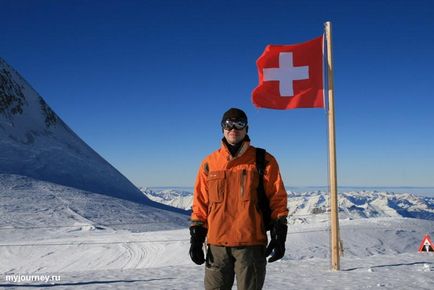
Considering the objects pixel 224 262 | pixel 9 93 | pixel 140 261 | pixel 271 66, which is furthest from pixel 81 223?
pixel 9 93

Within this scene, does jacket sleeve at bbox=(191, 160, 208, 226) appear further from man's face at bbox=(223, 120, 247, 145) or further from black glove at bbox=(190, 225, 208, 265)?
man's face at bbox=(223, 120, 247, 145)

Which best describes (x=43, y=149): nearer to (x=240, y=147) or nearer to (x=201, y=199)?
(x=201, y=199)

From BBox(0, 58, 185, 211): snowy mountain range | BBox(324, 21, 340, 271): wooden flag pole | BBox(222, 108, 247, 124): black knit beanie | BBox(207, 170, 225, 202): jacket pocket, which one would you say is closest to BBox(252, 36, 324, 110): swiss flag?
BBox(324, 21, 340, 271): wooden flag pole

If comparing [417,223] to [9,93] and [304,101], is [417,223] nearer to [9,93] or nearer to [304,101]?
[304,101]

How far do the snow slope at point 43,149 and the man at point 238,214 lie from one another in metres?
50.3

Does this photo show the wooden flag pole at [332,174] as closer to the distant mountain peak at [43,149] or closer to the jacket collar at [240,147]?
the jacket collar at [240,147]

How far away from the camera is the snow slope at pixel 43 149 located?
56.2 meters

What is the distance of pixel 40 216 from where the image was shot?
33.9 m

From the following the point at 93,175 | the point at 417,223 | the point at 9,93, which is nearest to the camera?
the point at 417,223

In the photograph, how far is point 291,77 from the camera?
8.59 metres

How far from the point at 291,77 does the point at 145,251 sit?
1141 centimetres

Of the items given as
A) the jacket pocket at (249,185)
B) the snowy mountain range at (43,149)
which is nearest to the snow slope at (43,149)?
the snowy mountain range at (43,149)

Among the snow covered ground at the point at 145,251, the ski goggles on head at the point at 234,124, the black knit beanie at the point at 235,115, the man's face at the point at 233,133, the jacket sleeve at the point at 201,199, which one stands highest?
the black knit beanie at the point at 235,115

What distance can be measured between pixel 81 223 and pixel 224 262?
29239mm
